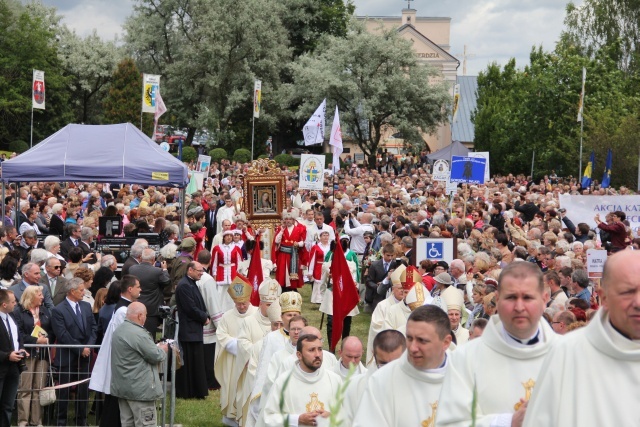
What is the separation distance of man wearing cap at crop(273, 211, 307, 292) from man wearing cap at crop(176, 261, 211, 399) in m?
5.64

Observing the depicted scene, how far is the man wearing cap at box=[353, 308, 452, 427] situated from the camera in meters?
5.11

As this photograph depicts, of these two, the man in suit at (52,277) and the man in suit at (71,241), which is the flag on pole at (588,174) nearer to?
the man in suit at (71,241)

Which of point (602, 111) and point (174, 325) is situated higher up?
point (602, 111)

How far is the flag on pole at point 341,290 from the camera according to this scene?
13.2m

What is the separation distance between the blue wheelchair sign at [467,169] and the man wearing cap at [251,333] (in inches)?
443

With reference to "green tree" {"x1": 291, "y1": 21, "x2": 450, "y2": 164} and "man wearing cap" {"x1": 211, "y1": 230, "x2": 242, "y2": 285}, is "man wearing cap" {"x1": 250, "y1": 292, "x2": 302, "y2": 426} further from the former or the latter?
"green tree" {"x1": 291, "y1": 21, "x2": 450, "y2": 164}

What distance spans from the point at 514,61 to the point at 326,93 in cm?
2358

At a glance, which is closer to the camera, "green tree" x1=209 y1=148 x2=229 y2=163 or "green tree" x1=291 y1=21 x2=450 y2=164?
"green tree" x1=209 y1=148 x2=229 y2=163

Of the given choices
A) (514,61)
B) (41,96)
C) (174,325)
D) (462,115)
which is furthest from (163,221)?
(462,115)

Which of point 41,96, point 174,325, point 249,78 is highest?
point 249,78

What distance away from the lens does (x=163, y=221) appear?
58.0ft

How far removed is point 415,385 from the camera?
5.17m

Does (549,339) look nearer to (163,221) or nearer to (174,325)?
(174,325)

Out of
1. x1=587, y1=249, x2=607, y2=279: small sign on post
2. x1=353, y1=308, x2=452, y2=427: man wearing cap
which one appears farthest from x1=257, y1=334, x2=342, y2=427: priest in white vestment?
x1=587, y1=249, x2=607, y2=279: small sign on post
